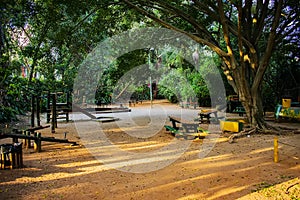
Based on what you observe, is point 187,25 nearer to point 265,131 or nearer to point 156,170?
point 265,131

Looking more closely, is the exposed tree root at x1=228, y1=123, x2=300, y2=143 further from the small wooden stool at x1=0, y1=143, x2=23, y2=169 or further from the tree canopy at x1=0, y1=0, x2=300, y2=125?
the small wooden stool at x1=0, y1=143, x2=23, y2=169

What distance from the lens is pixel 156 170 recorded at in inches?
198

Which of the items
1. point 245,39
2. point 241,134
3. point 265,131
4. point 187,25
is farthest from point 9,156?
point 187,25

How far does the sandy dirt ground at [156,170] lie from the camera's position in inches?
155

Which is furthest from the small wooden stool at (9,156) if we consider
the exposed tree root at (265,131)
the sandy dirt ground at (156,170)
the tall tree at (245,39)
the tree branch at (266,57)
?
the tree branch at (266,57)

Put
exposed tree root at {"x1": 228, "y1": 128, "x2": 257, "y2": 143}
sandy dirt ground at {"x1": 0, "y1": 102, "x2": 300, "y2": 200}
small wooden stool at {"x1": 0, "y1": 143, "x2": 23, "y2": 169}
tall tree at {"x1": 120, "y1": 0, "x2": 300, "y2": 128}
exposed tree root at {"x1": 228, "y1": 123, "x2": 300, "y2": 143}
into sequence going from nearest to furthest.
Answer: sandy dirt ground at {"x1": 0, "y1": 102, "x2": 300, "y2": 200}
small wooden stool at {"x1": 0, "y1": 143, "x2": 23, "y2": 169}
exposed tree root at {"x1": 228, "y1": 128, "x2": 257, "y2": 143}
exposed tree root at {"x1": 228, "y1": 123, "x2": 300, "y2": 143}
tall tree at {"x1": 120, "y1": 0, "x2": 300, "y2": 128}

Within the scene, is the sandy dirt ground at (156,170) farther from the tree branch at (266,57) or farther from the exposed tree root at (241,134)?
the tree branch at (266,57)

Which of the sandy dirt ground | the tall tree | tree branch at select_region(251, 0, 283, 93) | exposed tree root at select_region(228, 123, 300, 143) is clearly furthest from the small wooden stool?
tree branch at select_region(251, 0, 283, 93)

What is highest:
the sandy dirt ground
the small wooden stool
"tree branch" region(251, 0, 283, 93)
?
"tree branch" region(251, 0, 283, 93)

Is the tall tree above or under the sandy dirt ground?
above

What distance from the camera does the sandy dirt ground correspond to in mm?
3930

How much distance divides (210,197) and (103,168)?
2.37 metres

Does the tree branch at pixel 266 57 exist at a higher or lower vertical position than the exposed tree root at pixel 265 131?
higher

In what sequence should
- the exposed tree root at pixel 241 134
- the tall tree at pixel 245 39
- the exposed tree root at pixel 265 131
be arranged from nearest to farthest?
1. the exposed tree root at pixel 241 134
2. the exposed tree root at pixel 265 131
3. the tall tree at pixel 245 39
